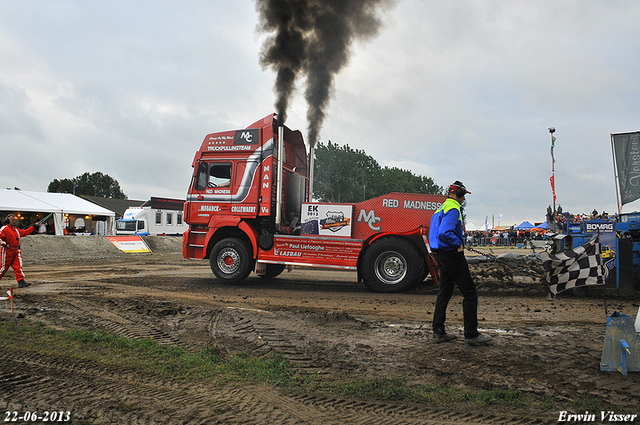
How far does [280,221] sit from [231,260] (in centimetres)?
150

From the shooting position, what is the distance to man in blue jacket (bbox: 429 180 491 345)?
4.33 m

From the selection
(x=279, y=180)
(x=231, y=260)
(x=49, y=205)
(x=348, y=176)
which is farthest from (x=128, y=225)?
(x=279, y=180)

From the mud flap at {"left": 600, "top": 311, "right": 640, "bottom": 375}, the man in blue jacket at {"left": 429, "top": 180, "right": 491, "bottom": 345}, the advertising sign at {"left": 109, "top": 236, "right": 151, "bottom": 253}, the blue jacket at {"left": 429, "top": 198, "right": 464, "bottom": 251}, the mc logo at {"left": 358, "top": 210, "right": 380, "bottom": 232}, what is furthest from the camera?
the advertising sign at {"left": 109, "top": 236, "right": 151, "bottom": 253}

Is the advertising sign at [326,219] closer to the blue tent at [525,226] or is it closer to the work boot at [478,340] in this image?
the work boot at [478,340]

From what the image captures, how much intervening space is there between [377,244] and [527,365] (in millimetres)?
4906

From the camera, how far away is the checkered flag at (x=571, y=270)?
5883 millimetres

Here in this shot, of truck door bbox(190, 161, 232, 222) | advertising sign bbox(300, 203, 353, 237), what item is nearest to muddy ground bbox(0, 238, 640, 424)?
advertising sign bbox(300, 203, 353, 237)

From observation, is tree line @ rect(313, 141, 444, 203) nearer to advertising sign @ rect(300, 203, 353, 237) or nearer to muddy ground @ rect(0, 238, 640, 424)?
advertising sign @ rect(300, 203, 353, 237)

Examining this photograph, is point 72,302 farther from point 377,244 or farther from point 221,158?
point 377,244

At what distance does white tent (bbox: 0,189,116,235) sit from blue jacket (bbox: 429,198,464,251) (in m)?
25.6

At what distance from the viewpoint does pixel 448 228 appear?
4457 millimetres

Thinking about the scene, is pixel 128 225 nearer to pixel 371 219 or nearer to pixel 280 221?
pixel 280 221

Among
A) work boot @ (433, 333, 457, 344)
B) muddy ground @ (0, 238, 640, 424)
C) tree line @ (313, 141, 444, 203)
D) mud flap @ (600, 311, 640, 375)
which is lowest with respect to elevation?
muddy ground @ (0, 238, 640, 424)

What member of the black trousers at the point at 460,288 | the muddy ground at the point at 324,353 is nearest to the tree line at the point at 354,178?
the muddy ground at the point at 324,353
